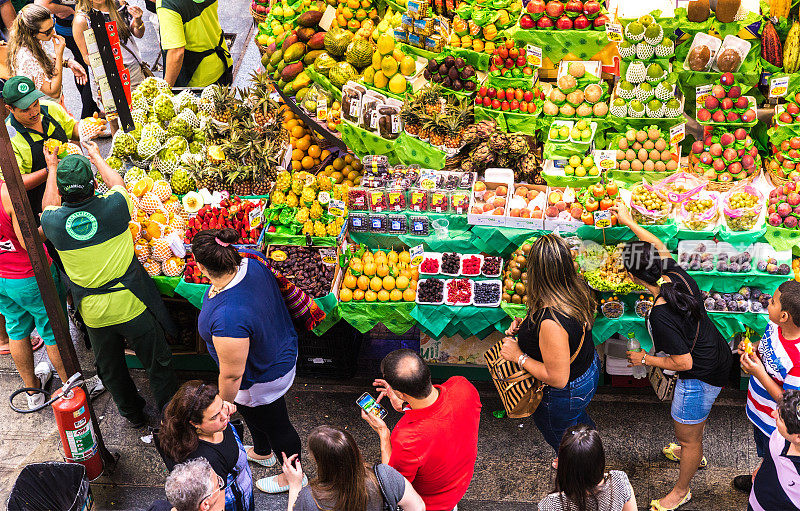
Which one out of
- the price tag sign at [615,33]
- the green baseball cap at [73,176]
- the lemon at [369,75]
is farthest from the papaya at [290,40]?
the green baseball cap at [73,176]

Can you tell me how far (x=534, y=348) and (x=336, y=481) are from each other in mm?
1414

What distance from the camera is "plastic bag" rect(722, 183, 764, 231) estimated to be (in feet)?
15.5

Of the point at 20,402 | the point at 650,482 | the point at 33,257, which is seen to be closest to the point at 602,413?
the point at 650,482

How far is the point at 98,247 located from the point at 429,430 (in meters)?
2.42

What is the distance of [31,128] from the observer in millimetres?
5430

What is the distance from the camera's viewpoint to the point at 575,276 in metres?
3.78

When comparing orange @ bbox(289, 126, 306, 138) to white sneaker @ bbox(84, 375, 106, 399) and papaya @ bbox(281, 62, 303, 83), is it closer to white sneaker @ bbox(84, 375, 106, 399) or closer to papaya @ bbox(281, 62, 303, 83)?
papaya @ bbox(281, 62, 303, 83)

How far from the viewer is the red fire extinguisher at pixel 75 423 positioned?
14.6 ft

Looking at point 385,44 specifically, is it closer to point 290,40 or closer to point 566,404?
point 290,40

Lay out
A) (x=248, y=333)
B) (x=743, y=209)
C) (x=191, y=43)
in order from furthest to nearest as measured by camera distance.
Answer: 1. (x=191, y=43)
2. (x=743, y=209)
3. (x=248, y=333)

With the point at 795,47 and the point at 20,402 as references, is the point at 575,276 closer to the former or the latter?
the point at 795,47

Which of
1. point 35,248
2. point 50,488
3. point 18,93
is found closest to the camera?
point 35,248

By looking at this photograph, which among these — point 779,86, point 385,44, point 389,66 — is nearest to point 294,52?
point 385,44

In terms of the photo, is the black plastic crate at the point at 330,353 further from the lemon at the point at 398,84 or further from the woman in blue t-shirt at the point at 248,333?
the lemon at the point at 398,84
